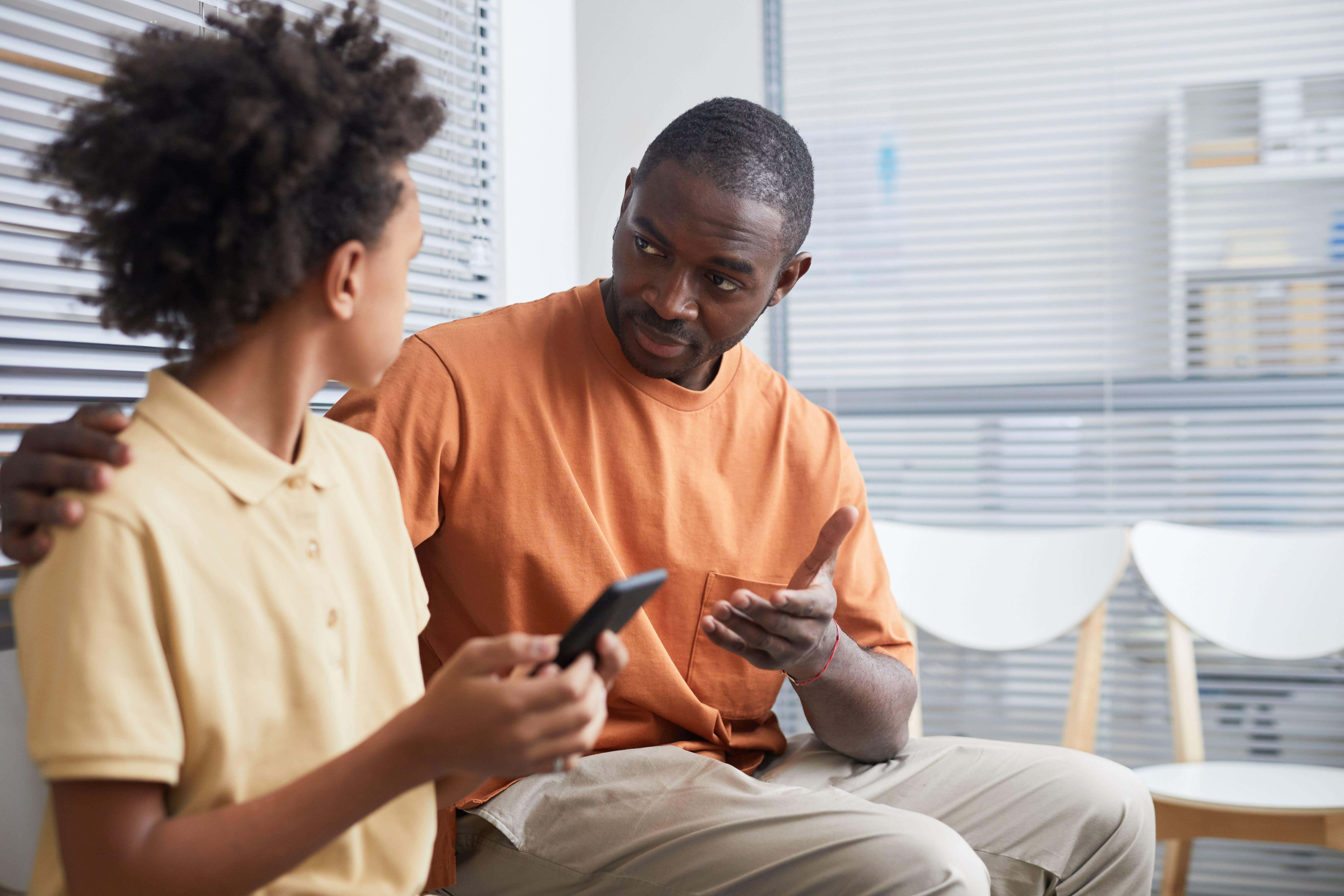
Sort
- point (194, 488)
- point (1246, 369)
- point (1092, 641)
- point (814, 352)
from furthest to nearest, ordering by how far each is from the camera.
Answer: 1. point (814, 352)
2. point (1246, 369)
3. point (1092, 641)
4. point (194, 488)

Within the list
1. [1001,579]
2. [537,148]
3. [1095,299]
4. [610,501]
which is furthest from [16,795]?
[1095,299]

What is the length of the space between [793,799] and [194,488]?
0.77 metres

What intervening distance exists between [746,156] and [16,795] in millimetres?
1103

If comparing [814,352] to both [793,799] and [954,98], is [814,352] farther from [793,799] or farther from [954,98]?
[793,799]

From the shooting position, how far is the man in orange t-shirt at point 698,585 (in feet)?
3.74

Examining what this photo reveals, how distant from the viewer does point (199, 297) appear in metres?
0.70

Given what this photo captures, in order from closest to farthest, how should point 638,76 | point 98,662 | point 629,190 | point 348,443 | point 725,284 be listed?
point 98,662 < point 348,443 < point 725,284 < point 629,190 < point 638,76

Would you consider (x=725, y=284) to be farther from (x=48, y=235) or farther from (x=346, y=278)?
(x=48, y=235)

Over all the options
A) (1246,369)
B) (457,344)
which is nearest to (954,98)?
(1246,369)

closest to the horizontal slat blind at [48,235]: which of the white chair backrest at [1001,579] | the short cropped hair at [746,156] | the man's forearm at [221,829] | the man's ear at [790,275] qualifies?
the short cropped hair at [746,156]

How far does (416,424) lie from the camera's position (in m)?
1.23

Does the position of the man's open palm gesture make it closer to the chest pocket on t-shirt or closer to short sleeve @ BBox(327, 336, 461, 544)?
the chest pocket on t-shirt

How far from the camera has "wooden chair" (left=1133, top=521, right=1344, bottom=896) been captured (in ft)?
6.84

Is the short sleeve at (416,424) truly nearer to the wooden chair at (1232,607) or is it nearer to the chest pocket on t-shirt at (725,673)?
the chest pocket on t-shirt at (725,673)
